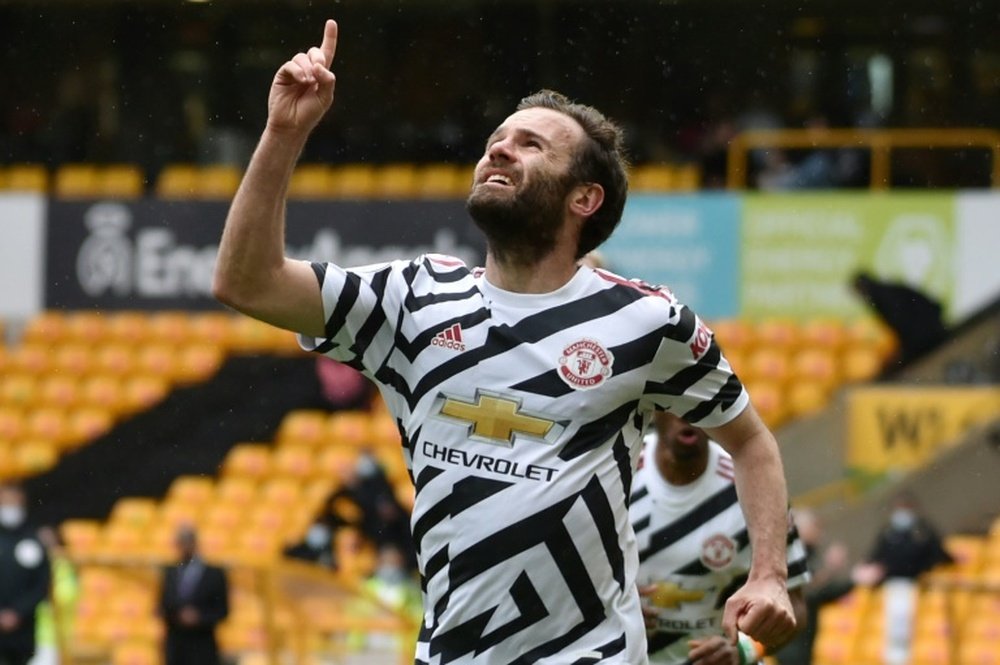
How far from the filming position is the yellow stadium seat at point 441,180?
18391 mm

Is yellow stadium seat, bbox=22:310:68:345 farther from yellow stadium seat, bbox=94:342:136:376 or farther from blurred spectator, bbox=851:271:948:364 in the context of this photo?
blurred spectator, bbox=851:271:948:364

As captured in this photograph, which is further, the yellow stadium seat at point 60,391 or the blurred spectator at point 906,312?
the yellow stadium seat at point 60,391

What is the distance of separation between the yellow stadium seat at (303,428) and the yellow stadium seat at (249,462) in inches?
9.2

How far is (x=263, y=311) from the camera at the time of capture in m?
3.69

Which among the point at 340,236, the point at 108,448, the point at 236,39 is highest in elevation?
the point at 236,39

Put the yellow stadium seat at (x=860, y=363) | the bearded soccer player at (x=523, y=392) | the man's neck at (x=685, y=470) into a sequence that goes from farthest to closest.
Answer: the yellow stadium seat at (x=860, y=363) → the man's neck at (x=685, y=470) → the bearded soccer player at (x=523, y=392)

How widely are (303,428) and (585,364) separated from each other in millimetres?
14025

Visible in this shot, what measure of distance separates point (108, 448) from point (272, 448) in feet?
5.32

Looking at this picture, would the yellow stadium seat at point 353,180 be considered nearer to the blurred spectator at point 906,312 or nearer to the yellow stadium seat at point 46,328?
the yellow stadium seat at point 46,328

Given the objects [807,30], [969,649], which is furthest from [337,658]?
[807,30]

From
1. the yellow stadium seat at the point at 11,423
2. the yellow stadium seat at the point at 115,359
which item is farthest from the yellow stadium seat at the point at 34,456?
the yellow stadium seat at the point at 115,359

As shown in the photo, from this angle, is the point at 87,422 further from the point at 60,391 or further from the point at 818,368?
the point at 818,368

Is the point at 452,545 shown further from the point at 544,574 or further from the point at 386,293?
the point at 386,293

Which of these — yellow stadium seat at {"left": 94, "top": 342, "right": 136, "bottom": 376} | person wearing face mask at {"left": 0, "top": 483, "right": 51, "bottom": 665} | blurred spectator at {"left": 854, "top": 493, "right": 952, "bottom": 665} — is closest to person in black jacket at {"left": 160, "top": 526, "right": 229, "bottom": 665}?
person wearing face mask at {"left": 0, "top": 483, "right": 51, "bottom": 665}
